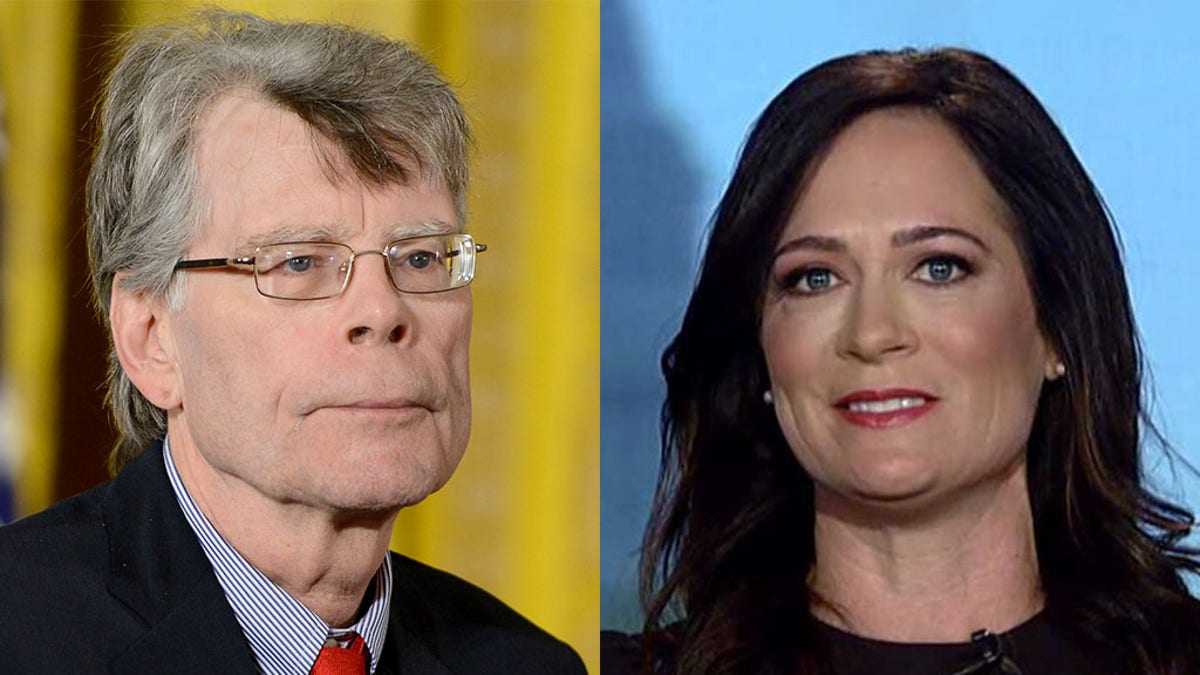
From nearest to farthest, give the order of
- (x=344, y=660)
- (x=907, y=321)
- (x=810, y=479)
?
1. (x=344, y=660)
2. (x=907, y=321)
3. (x=810, y=479)

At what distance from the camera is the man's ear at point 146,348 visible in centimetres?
194

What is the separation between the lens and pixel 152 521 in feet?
6.27

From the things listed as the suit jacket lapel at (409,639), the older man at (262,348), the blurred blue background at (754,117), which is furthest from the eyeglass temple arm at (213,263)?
the blurred blue background at (754,117)

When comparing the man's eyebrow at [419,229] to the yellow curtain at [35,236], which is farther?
the yellow curtain at [35,236]

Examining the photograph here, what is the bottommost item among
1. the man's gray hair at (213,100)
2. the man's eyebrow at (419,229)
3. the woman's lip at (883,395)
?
the woman's lip at (883,395)

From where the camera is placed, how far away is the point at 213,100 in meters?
1.90

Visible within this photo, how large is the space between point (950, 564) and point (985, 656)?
125mm

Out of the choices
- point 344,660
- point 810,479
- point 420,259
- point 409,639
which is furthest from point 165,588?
point 810,479

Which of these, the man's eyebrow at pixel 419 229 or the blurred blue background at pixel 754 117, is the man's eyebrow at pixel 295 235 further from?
the blurred blue background at pixel 754 117

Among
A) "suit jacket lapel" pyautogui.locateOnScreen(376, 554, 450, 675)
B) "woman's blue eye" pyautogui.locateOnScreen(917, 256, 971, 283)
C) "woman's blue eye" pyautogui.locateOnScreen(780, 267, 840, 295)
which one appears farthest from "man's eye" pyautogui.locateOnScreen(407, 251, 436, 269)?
"woman's blue eye" pyautogui.locateOnScreen(917, 256, 971, 283)

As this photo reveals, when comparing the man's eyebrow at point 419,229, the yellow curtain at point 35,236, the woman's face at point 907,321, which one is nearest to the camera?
the man's eyebrow at point 419,229

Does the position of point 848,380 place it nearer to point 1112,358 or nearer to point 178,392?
point 1112,358

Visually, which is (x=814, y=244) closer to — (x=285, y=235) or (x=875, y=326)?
(x=875, y=326)

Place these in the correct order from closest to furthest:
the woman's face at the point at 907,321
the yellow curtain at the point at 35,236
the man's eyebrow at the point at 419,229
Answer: the man's eyebrow at the point at 419,229, the woman's face at the point at 907,321, the yellow curtain at the point at 35,236
